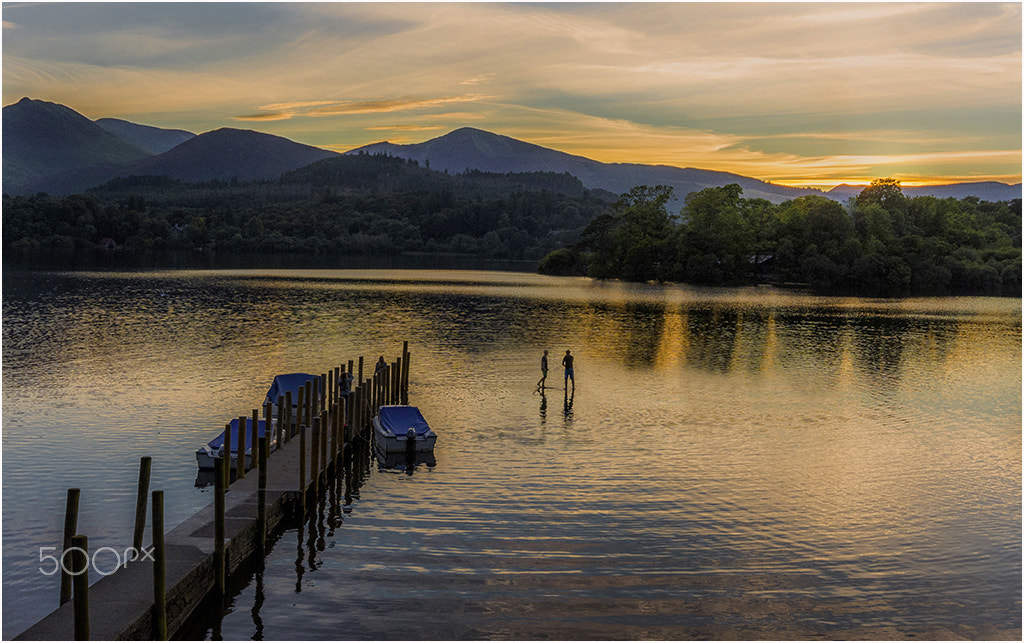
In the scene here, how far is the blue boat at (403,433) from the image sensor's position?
106 feet

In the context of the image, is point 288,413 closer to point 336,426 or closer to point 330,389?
point 336,426

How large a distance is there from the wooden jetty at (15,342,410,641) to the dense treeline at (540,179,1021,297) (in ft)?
430

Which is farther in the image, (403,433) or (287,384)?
(287,384)

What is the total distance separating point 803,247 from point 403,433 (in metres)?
147

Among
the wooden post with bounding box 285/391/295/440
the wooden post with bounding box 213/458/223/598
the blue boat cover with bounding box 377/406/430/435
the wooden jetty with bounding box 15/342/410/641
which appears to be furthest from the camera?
the blue boat cover with bounding box 377/406/430/435

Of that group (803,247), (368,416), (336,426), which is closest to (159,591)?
(336,426)

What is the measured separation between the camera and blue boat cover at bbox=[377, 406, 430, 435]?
32.9 metres

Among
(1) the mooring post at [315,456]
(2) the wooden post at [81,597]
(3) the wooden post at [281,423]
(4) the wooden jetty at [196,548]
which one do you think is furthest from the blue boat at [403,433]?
(2) the wooden post at [81,597]

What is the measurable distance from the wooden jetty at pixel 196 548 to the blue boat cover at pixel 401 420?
2.06m

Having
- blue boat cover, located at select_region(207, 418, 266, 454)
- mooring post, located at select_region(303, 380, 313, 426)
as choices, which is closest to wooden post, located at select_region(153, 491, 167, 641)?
blue boat cover, located at select_region(207, 418, 266, 454)

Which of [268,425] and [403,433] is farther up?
[268,425]

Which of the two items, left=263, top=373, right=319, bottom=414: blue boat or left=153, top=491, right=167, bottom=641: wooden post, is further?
left=263, top=373, right=319, bottom=414: blue boat

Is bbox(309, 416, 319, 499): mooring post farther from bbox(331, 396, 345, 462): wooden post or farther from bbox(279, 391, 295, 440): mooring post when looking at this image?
bbox(279, 391, 295, 440): mooring post

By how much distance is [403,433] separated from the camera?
32594 mm
